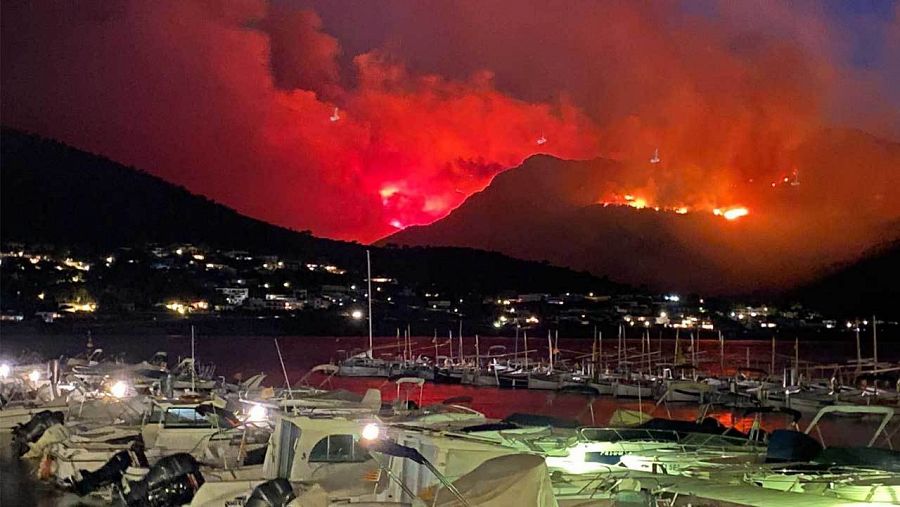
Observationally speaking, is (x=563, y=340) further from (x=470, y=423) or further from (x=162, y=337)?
(x=470, y=423)

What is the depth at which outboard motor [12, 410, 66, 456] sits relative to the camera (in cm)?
3058

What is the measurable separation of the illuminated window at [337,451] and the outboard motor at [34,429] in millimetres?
16452

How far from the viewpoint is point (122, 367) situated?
4334cm

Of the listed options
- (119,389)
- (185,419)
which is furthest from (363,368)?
(185,419)

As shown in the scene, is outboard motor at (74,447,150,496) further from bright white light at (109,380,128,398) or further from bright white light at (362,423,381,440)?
bright white light at (109,380,128,398)

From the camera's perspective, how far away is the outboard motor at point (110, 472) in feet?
78.2

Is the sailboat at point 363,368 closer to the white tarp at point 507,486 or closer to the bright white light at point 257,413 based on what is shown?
the bright white light at point 257,413

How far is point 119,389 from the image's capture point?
120ft

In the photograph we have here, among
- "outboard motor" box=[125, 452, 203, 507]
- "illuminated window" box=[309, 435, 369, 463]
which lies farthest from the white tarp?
"outboard motor" box=[125, 452, 203, 507]

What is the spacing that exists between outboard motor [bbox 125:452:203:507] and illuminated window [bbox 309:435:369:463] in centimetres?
472

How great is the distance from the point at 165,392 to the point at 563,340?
153163mm

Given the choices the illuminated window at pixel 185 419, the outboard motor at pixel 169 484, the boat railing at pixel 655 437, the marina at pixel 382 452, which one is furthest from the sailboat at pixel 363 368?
the outboard motor at pixel 169 484

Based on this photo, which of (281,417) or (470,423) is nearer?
(281,417)

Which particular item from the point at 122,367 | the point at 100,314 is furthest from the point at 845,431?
the point at 100,314
